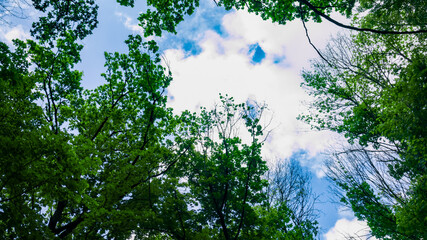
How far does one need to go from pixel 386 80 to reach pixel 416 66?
466 cm

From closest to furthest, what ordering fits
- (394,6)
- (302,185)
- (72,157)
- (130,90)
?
(72,157) < (394,6) < (130,90) < (302,185)

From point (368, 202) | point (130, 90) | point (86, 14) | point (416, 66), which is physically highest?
point (130, 90)

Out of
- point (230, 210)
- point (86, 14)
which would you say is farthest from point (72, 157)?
point (230, 210)

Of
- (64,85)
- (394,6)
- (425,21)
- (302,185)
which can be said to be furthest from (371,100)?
(64,85)

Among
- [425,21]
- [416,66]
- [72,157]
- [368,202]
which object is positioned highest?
[425,21]

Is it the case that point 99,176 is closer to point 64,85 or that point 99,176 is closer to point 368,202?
point 64,85

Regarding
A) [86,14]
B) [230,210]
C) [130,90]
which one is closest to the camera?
[86,14]

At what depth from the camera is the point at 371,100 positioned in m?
10.6

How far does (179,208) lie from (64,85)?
7.91 metres

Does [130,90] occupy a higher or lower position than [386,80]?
higher

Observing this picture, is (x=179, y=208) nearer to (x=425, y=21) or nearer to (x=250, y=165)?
(x=250, y=165)

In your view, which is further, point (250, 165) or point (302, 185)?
point (302, 185)

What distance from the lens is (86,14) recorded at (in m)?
5.46

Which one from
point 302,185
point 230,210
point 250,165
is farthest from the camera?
point 302,185
